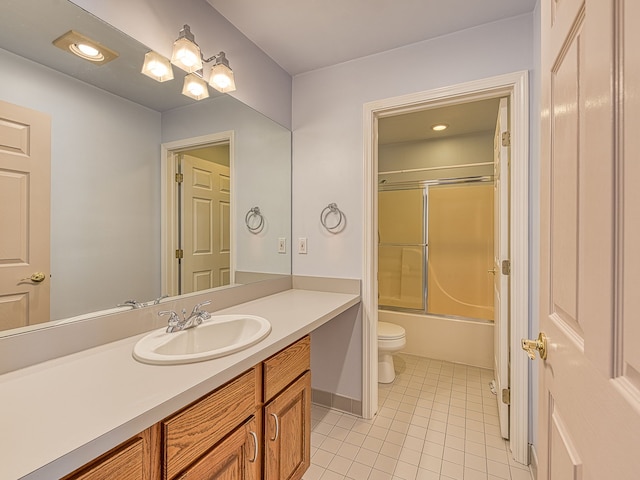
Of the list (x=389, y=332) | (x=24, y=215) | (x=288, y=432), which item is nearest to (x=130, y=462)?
(x=288, y=432)

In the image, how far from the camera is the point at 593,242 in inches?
19.8

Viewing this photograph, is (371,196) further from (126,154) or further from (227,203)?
(126,154)

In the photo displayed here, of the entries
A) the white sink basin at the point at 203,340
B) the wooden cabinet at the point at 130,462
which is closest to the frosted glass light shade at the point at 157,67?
the white sink basin at the point at 203,340

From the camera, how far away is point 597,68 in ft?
1.62

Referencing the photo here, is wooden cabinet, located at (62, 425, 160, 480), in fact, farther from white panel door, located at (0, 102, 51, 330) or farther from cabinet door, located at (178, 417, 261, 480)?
white panel door, located at (0, 102, 51, 330)

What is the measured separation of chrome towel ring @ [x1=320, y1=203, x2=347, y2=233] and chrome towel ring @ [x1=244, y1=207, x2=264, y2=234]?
403 mm

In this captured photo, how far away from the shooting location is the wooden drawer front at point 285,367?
3.58 ft

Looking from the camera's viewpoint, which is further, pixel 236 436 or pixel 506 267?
pixel 506 267

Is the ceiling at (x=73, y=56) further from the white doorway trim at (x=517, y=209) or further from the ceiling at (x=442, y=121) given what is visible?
the ceiling at (x=442, y=121)

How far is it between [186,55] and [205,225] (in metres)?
0.79

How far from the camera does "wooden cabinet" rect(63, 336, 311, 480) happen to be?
68cm

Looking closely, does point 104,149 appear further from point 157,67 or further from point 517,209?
point 517,209

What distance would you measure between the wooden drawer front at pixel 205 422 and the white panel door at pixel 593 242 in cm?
82

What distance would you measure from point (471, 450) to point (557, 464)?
118 centimetres
